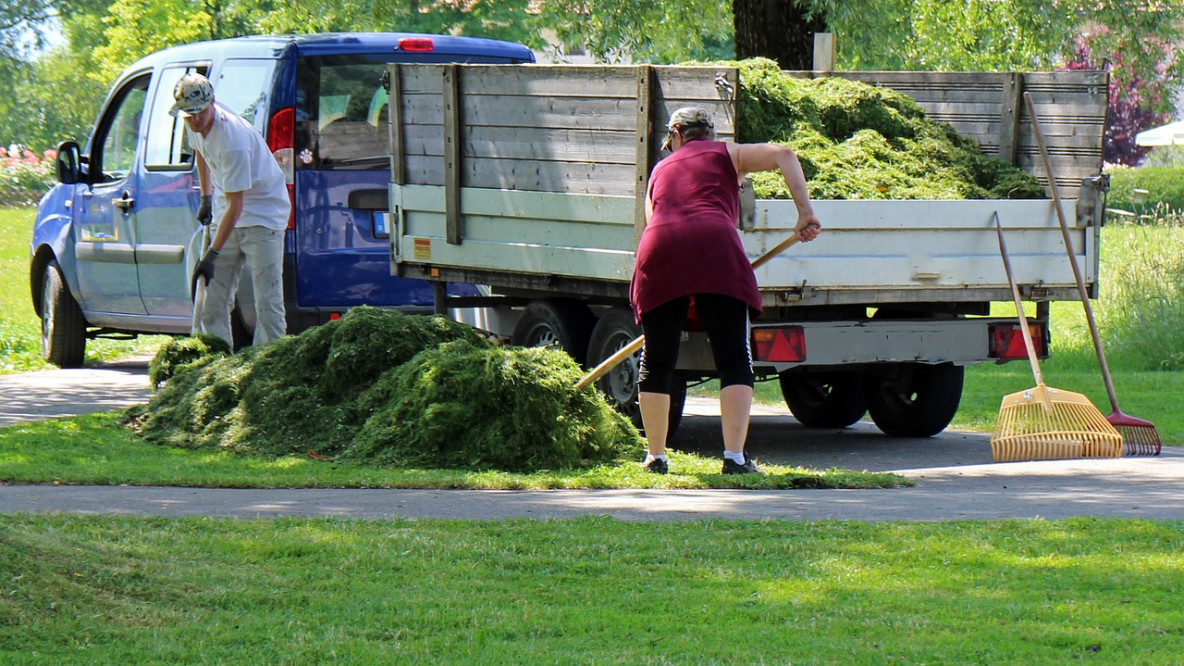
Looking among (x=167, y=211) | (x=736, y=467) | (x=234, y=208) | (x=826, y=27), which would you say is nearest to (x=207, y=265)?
(x=234, y=208)

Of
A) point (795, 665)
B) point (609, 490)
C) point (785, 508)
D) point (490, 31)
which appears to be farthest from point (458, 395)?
point (490, 31)

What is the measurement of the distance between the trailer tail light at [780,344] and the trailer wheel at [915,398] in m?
1.43

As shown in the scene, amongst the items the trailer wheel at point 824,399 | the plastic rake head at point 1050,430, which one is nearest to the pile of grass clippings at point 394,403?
the plastic rake head at point 1050,430

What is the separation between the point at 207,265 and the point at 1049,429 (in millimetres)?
5138

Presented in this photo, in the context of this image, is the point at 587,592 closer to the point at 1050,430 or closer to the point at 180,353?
the point at 1050,430

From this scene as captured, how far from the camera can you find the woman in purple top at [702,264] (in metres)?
7.80

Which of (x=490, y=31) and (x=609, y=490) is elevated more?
(x=490, y=31)

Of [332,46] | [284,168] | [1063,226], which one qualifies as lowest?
[1063,226]

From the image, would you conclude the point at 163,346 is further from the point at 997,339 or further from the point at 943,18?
the point at 943,18

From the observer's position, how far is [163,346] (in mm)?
10398

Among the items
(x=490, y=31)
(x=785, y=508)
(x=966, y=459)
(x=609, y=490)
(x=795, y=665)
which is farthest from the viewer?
(x=490, y=31)

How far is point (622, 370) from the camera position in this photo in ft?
30.6

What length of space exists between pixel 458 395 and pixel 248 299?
11.4 feet

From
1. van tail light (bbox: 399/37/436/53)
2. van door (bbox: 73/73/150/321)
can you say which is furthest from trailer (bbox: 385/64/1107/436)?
van door (bbox: 73/73/150/321)
